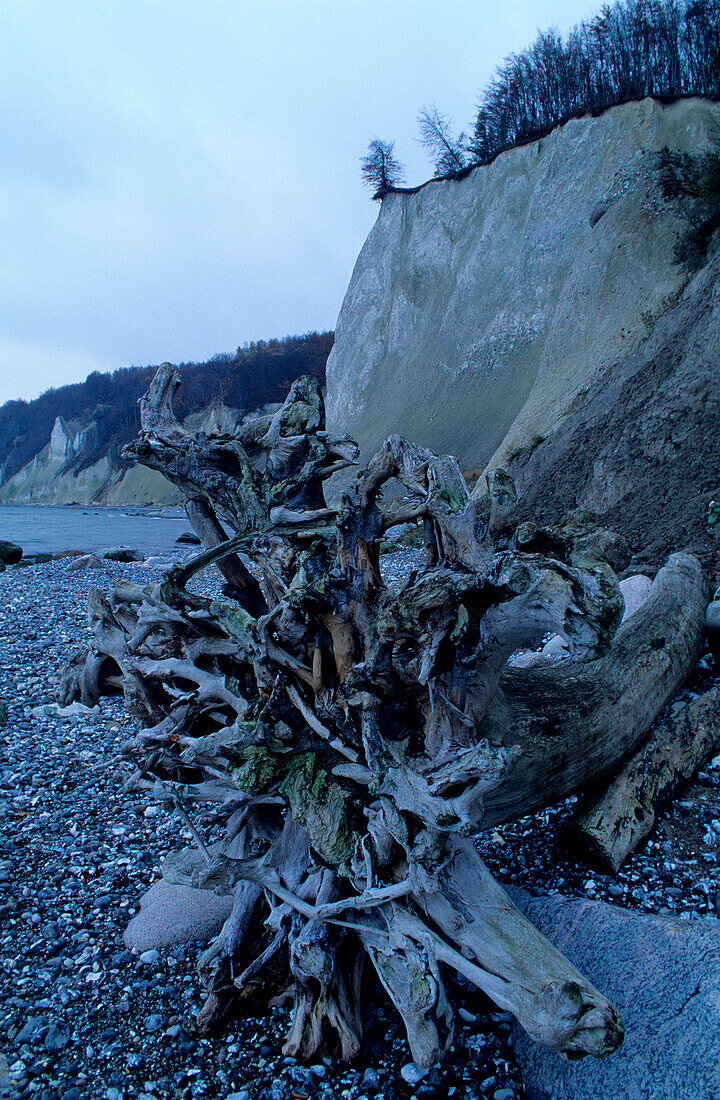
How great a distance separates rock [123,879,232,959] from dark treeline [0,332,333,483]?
40.2 metres

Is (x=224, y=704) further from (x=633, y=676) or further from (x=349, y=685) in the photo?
(x=633, y=676)

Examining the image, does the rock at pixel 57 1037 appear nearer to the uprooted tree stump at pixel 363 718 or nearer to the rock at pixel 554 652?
the uprooted tree stump at pixel 363 718

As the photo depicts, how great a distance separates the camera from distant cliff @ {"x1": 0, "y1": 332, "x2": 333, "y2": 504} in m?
69.4

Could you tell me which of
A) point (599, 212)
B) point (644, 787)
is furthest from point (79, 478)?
point (644, 787)

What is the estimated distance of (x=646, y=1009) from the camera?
2.77 metres

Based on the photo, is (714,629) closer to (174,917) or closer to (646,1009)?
(646,1009)

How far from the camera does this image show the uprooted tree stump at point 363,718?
9.32 feet

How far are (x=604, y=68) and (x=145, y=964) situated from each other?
142ft

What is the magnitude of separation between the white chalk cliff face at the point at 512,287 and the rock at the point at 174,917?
1416 cm

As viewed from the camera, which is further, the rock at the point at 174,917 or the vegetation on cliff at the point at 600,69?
the vegetation on cliff at the point at 600,69

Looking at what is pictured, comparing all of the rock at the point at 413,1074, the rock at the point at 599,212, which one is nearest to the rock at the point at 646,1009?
the rock at the point at 413,1074

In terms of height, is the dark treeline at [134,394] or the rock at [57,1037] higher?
the dark treeline at [134,394]

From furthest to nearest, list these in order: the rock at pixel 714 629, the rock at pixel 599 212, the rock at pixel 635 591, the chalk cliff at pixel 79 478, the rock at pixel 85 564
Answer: the chalk cliff at pixel 79 478
the rock at pixel 85 564
the rock at pixel 599 212
the rock at pixel 635 591
the rock at pixel 714 629

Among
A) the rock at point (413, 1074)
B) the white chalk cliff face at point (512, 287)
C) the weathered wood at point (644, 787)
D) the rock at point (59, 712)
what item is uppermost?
the white chalk cliff face at point (512, 287)
